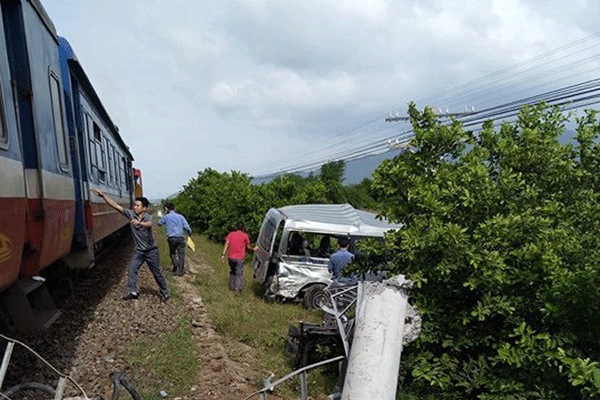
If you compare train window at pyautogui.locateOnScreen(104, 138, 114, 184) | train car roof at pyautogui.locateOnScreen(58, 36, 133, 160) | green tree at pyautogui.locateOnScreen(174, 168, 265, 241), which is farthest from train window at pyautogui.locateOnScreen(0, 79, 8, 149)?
green tree at pyautogui.locateOnScreen(174, 168, 265, 241)

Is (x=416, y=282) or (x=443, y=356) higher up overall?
(x=416, y=282)

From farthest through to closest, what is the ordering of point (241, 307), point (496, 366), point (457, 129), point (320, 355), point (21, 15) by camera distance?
point (241, 307) < point (320, 355) < point (457, 129) < point (496, 366) < point (21, 15)

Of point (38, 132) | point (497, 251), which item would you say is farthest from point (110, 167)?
point (497, 251)

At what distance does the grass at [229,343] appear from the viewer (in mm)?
6070

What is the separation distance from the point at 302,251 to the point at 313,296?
0.97 m

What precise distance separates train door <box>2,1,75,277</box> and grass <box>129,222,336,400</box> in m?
1.71

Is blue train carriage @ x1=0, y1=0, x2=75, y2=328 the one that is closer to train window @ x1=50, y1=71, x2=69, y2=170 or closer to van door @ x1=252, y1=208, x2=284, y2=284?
train window @ x1=50, y1=71, x2=69, y2=170

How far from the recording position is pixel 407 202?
6.09m

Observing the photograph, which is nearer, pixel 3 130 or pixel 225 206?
pixel 3 130

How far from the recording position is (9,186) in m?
3.73

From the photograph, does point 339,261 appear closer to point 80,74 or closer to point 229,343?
point 229,343

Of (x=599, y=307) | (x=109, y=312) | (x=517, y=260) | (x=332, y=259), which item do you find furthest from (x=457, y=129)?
(x=109, y=312)

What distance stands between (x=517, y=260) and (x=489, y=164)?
128 cm

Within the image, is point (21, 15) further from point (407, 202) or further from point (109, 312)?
point (109, 312)
